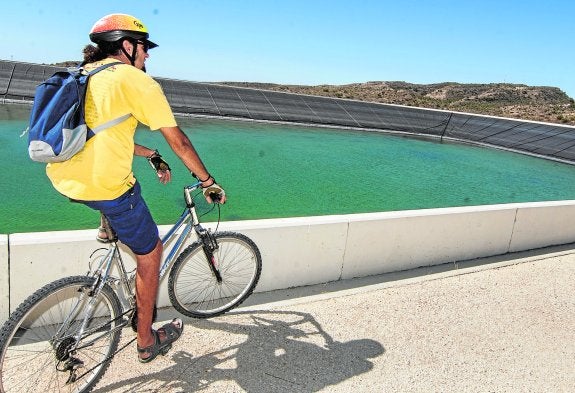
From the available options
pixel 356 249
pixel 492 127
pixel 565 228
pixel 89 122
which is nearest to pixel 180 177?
pixel 356 249

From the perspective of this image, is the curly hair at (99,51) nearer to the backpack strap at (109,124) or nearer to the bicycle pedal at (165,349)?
the backpack strap at (109,124)

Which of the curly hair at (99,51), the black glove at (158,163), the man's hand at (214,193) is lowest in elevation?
the man's hand at (214,193)

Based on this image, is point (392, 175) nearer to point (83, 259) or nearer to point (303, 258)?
point (303, 258)

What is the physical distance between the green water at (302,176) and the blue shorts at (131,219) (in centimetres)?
594

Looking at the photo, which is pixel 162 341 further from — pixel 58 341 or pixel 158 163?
pixel 158 163

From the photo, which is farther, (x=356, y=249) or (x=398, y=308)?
(x=356, y=249)

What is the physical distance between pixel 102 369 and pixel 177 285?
1143mm

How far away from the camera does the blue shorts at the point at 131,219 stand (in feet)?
8.87

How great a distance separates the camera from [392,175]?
1684 cm

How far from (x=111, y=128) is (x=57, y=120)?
285 millimetres

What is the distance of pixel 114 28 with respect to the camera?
266 cm

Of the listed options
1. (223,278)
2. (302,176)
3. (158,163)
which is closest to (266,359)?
(223,278)

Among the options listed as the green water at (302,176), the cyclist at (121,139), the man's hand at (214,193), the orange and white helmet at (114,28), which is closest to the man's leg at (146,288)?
the cyclist at (121,139)

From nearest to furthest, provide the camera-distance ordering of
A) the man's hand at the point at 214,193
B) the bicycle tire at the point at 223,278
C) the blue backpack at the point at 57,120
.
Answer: the blue backpack at the point at 57,120 < the man's hand at the point at 214,193 < the bicycle tire at the point at 223,278
